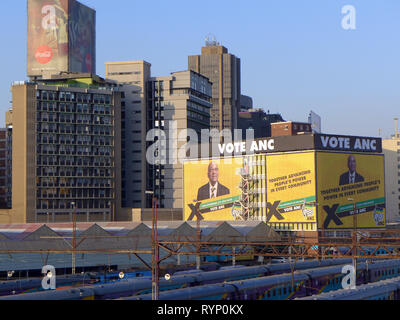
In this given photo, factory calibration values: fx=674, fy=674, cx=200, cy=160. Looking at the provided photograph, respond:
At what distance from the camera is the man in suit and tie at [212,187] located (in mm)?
165875

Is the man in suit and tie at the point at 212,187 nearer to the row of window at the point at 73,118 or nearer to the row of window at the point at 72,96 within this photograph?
the row of window at the point at 73,118

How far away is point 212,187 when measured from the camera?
6594 inches

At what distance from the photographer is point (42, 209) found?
177625 mm

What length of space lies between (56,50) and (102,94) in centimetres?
2413

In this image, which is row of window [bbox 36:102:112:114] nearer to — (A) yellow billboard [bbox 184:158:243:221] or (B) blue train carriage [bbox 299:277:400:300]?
(A) yellow billboard [bbox 184:158:243:221]

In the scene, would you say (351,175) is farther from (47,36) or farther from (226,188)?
(47,36)

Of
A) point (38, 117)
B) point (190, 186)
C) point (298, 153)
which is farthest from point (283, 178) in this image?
point (38, 117)

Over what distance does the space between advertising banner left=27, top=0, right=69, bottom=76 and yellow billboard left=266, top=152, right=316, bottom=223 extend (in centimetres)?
7559

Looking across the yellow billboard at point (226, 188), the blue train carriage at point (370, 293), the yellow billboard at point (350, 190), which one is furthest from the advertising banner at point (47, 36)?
the blue train carriage at point (370, 293)

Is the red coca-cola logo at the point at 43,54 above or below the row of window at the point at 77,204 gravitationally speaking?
above

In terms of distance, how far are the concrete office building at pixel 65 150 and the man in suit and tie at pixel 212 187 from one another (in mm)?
30267

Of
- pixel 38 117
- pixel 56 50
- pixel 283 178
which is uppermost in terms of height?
pixel 56 50

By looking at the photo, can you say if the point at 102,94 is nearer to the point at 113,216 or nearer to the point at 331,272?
the point at 113,216

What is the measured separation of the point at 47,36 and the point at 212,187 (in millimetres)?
70504
